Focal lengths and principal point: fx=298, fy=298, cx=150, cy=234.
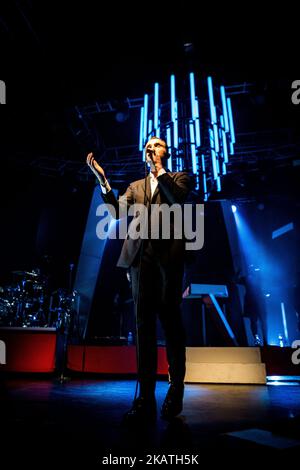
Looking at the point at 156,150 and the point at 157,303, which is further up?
the point at 156,150

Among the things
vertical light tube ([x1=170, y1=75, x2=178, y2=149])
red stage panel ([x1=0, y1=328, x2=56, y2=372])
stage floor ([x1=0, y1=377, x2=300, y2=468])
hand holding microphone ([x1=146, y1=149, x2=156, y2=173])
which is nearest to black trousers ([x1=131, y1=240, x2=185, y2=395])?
stage floor ([x1=0, y1=377, x2=300, y2=468])

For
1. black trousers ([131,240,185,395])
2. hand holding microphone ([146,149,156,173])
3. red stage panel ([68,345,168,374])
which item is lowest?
Result: red stage panel ([68,345,168,374])

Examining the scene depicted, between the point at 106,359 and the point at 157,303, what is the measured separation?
3211 millimetres

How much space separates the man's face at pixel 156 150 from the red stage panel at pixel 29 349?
3.57m

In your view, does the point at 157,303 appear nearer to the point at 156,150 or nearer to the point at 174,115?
the point at 156,150

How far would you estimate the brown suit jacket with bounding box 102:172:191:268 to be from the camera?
68.6 inches

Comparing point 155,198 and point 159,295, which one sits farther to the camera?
point 155,198

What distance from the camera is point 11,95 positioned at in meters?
5.58

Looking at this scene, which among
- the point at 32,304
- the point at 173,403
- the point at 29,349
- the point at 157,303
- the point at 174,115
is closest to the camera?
the point at 173,403

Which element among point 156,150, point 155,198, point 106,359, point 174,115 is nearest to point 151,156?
point 156,150

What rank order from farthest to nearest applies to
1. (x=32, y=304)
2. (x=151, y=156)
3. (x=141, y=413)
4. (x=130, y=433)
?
1. (x=32, y=304)
2. (x=151, y=156)
3. (x=141, y=413)
4. (x=130, y=433)

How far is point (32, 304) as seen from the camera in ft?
21.0

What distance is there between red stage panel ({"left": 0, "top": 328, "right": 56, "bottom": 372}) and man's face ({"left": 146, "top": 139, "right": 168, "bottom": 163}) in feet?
11.7

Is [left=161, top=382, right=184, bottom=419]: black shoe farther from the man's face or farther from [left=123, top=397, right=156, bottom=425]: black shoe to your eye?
the man's face
